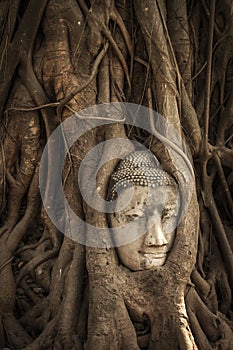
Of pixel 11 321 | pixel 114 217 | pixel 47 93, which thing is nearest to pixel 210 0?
pixel 47 93

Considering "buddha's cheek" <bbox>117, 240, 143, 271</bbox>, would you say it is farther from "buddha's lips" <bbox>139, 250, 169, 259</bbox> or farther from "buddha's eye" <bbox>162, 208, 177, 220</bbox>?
"buddha's eye" <bbox>162, 208, 177, 220</bbox>

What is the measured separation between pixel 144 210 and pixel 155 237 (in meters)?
0.21

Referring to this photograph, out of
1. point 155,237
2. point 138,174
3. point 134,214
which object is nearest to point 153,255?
point 155,237

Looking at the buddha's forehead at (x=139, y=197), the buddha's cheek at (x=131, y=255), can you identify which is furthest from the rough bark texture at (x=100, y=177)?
the buddha's forehead at (x=139, y=197)

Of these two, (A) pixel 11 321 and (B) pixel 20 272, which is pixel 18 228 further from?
(A) pixel 11 321

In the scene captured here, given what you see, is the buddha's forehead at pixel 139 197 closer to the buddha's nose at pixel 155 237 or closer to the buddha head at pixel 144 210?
the buddha head at pixel 144 210

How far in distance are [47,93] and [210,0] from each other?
1.54 m

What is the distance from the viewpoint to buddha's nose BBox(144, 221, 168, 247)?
13.0 ft

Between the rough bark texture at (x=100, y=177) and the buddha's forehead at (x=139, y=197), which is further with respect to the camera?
the buddha's forehead at (x=139, y=197)

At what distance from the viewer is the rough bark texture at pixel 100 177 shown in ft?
12.8

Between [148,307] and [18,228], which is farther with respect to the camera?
[18,228]

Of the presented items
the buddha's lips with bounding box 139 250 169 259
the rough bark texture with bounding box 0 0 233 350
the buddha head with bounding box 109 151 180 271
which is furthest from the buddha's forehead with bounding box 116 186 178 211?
the buddha's lips with bounding box 139 250 169 259

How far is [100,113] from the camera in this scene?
4.20 m

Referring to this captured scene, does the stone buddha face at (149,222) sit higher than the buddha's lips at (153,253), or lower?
higher
